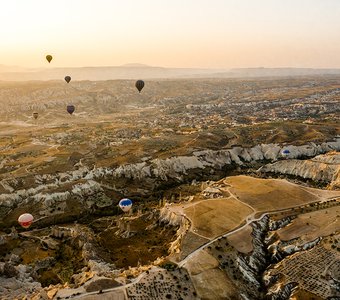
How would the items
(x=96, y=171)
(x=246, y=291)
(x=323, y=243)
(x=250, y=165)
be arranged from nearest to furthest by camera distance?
(x=246, y=291)
(x=323, y=243)
(x=96, y=171)
(x=250, y=165)

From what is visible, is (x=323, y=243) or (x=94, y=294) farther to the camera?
(x=323, y=243)

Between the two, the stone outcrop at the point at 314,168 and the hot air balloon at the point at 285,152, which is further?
the hot air balloon at the point at 285,152

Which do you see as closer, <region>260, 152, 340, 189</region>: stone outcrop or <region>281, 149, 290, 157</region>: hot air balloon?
<region>260, 152, 340, 189</region>: stone outcrop

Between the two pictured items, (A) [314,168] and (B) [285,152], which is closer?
(A) [314,168]

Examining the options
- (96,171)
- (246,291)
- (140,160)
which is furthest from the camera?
(140,160)

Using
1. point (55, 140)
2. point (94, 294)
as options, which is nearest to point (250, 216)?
point (94, 294)

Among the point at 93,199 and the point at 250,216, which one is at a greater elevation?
the point at 250,216

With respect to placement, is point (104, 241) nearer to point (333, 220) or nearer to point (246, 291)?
point (246, 291)

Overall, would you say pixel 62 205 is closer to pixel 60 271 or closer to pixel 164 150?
pixel 60 271

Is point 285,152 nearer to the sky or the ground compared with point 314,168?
nearer to the ground
